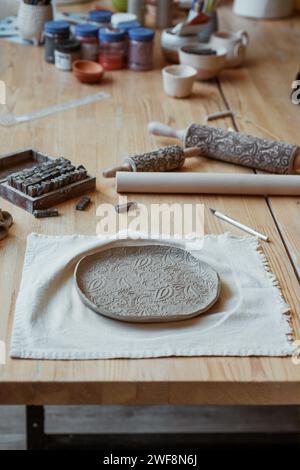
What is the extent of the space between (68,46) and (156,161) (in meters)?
0.73

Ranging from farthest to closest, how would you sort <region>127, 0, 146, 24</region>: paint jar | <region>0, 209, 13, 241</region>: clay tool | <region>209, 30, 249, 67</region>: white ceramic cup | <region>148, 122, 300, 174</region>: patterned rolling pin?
1. <region>127, 0, 146, 24</region>: paint jar
2. <region>209, 30, 249, 67</region>: white ceramic cup
3. <region>148, 122, 300, 174</region>: patterned rolling pin
4. <region>0, 209, 13, 241</region>: clay tool

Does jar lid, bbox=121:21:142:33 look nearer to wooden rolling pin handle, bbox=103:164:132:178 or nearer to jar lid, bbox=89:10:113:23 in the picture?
jar lid, bbox=89:10:113:23

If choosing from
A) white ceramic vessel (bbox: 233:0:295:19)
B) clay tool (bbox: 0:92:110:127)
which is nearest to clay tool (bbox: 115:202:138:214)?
clay tool (bbox: 0:92:110:127)

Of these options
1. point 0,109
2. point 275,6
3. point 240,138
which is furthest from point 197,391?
point 275,6

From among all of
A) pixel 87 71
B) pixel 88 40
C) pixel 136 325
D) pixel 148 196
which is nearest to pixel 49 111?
pixel 87 71

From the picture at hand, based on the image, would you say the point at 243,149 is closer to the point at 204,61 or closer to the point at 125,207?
the point at 125,207

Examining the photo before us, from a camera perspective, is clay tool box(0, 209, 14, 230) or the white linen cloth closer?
the white linen cloth

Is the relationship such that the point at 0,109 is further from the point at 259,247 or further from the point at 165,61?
the point at 259,247

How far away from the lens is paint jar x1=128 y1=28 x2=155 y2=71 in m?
1.92

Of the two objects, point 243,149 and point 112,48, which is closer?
point 243,149

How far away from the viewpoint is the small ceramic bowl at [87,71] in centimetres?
182

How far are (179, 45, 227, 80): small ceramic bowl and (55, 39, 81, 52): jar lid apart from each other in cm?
29

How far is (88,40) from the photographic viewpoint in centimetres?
191

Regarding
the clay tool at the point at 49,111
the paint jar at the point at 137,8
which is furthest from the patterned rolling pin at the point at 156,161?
the paint jar at the point at 137,8
